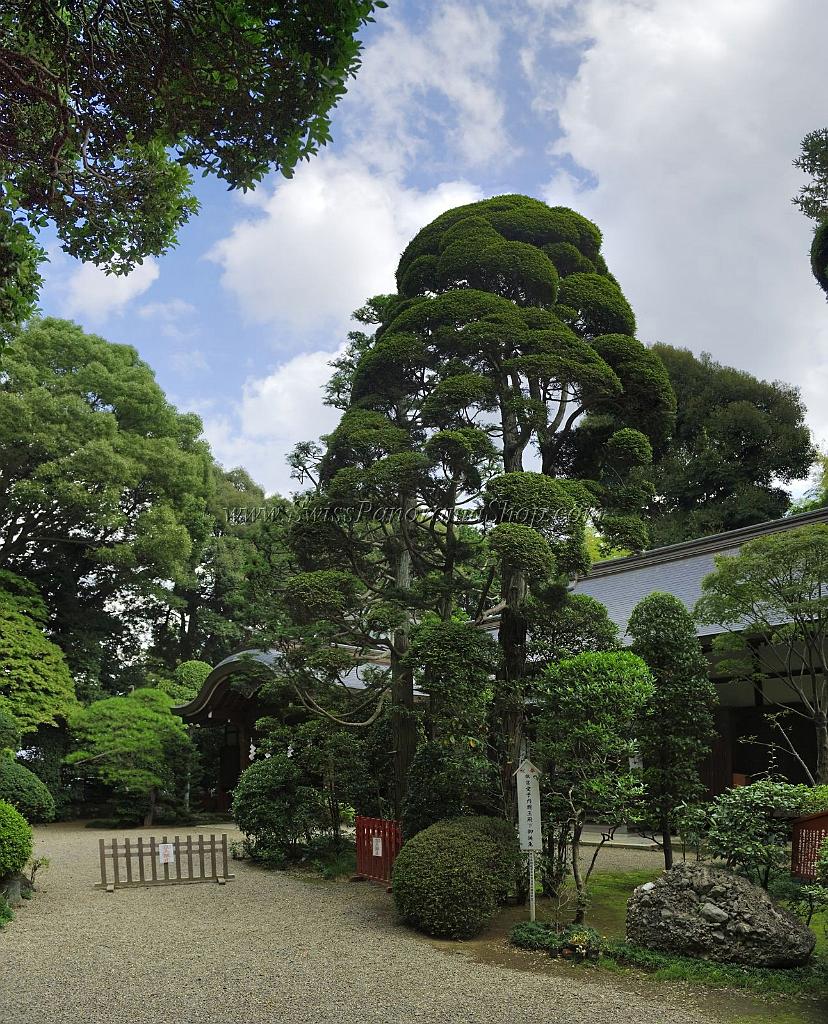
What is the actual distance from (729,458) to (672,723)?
63.0 feet

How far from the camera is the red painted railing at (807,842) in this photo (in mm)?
8359

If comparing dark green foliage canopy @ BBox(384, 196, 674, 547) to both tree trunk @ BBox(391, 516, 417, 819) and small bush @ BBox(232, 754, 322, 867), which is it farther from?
small bush @ BBox(232, 754, 322, 867)

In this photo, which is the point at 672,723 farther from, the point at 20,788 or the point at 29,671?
the point at 29,671

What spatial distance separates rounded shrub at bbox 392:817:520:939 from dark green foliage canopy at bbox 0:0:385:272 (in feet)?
18.9

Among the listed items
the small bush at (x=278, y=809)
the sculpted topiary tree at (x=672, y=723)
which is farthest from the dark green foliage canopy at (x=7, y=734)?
the sculpted topiary tree at (x=672, y=723)

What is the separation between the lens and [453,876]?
7527 millimetres

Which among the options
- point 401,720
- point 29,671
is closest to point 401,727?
point 401,720

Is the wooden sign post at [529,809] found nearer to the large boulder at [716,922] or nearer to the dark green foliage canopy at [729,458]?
the large boulder at [716,922]

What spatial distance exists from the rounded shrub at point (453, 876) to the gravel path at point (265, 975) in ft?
0.79

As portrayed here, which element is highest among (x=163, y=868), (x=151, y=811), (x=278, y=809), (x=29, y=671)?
(x=29, y=671)

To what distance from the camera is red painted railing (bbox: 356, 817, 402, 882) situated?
1058 centimetres

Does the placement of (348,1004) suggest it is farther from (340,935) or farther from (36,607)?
(36,607)

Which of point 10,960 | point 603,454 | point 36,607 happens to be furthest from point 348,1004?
point 36,607

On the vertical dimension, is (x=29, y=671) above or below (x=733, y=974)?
above
